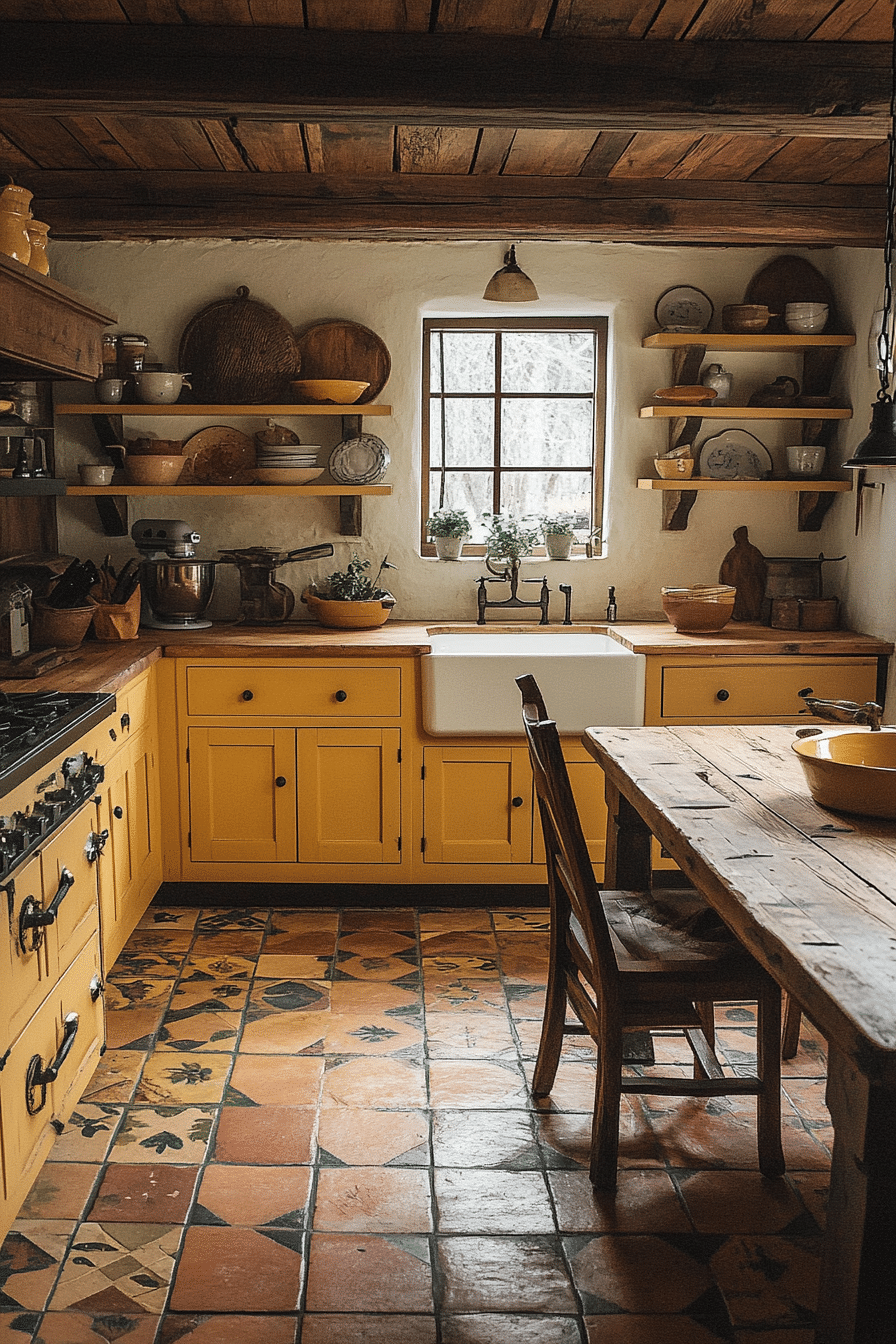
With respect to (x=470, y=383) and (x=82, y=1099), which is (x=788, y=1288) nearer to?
(x=82, y=1099)

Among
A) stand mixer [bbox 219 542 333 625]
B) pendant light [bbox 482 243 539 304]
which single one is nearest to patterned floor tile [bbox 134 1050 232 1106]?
stand mixer [bbox 219 542 333 625]

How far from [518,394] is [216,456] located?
4.03 ft

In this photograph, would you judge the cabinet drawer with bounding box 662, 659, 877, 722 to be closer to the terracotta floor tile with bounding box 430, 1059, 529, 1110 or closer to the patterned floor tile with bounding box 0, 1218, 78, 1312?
the terracotta floor tile with bounding box 430, 1059, 529, 1110

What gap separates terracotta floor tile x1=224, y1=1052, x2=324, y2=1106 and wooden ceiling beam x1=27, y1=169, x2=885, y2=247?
2.66 m

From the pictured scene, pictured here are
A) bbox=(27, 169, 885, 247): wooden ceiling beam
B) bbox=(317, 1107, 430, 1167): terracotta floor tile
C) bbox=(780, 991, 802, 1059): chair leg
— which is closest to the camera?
bbox=(317, 1107, 430, 1167): terracotta floor tile

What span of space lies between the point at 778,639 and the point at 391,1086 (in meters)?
2.15

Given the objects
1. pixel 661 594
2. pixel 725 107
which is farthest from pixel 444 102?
pixel 661 594

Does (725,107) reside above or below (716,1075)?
above

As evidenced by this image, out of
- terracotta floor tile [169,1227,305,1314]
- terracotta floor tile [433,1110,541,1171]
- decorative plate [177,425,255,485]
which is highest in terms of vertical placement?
decorative plate [177,425,255,485]

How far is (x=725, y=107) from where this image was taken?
9.26 feet

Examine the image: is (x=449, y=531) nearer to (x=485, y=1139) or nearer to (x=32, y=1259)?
(x=485, y=1139)

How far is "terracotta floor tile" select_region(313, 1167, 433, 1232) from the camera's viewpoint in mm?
2312

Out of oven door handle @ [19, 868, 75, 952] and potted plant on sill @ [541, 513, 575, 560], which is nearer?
oven door handle @ [19, 868, 75, 952]

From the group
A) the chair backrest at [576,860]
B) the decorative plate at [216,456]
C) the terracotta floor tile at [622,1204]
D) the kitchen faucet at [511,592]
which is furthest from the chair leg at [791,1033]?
the decorative plate at [216,456]
